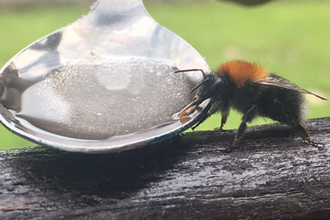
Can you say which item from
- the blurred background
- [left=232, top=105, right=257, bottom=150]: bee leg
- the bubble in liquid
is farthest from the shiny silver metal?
the blurred background

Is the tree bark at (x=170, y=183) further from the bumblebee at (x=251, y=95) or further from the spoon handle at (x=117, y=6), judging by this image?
the spoon handle at (x=117, y=6)

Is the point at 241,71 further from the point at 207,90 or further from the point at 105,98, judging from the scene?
the point at 105,98

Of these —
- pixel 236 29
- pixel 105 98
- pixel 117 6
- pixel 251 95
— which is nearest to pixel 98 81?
pixel 105 98

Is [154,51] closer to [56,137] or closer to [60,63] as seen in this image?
[60,63]

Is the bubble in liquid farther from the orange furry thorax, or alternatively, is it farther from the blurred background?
the blurred background

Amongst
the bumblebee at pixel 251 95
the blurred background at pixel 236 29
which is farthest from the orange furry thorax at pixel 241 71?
the blurred background at pixel 236 29
